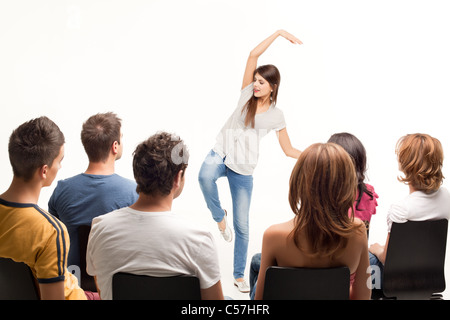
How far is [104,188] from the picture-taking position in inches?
86.4

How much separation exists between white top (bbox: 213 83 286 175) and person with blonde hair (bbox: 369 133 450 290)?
1103 mm

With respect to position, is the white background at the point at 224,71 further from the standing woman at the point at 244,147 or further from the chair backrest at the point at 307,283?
the chair backrest at the point at 307,283

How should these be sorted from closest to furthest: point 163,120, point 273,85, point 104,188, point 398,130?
point 104,188, point 273,85, point 163,120, point 398,130

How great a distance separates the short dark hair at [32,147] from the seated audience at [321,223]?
2.84 feet

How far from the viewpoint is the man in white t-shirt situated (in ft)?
5.25

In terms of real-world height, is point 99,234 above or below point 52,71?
below

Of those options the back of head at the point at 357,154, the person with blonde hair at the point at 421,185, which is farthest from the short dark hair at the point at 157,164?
the person with blonde hair at the point at 421,185

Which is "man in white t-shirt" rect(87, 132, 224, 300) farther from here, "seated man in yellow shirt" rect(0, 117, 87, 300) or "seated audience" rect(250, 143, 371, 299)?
"seated audience" rect(250, 143, 371, 299)

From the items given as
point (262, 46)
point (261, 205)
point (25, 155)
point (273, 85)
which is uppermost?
point (262, 46)

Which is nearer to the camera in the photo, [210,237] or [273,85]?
[210,237]

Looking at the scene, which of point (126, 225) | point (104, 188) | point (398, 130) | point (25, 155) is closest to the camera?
point (126, 225)

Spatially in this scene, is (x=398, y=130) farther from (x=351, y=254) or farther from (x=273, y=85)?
(x=351, y=254)

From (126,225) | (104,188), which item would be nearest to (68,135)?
(104,188)

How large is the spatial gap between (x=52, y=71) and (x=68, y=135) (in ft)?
1.96
